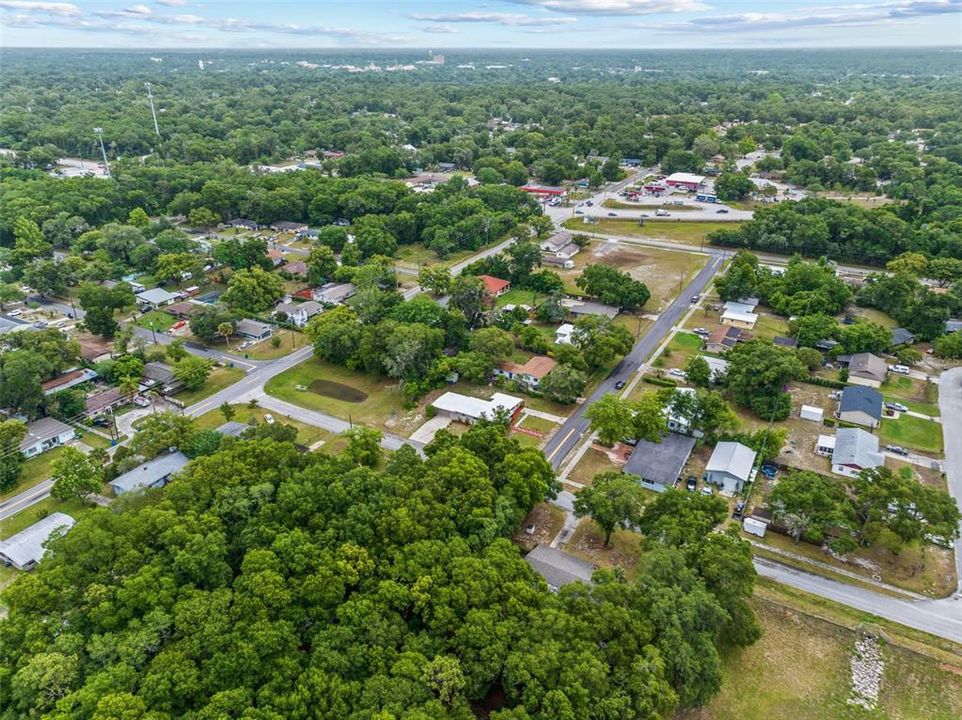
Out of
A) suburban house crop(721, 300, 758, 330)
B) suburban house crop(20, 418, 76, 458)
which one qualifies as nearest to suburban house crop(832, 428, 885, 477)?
suburban house crop(721, 300, 758, 330)

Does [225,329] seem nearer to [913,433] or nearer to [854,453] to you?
[854,453]

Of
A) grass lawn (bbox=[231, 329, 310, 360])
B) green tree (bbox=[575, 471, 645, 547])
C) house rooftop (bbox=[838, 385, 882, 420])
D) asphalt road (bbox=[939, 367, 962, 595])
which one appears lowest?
grass lawn (bbox=[231, 329, 310, 360])

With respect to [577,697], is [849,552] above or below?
below

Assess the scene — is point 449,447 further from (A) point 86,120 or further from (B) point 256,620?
(A) point 86,120

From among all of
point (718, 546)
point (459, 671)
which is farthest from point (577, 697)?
point (718, 546)

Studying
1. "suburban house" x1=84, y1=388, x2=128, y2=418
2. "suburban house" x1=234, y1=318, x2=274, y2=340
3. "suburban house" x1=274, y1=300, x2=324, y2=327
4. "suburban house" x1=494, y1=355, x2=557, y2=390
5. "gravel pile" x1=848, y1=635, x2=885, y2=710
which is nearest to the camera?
"gravel pile" x1=848, y1=635, x2=885, y2=710

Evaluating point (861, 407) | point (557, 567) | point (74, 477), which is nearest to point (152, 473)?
point (74, 477)

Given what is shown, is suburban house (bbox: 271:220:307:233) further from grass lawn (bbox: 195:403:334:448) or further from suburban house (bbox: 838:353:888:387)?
suburban house (bbox: 838:353:888:387)
